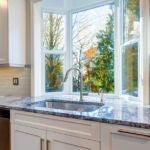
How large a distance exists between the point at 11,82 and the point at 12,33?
2.34 feet

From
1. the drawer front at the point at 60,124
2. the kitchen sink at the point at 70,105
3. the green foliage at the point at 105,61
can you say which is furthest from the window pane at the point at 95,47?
the drawer front at the point at 60,124

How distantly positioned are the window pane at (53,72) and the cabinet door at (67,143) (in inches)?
43.4

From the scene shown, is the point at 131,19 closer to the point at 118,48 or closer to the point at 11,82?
the point at 118,48

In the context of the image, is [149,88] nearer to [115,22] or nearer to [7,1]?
[115,22]

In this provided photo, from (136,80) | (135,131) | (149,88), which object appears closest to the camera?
(135,131)

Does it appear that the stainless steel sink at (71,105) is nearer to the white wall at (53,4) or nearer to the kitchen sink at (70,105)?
the kitchen sink at (70,105)

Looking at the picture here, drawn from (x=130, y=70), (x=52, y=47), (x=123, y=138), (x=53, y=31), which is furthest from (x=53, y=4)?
(x=123, y=138)

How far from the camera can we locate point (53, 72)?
8.04ft

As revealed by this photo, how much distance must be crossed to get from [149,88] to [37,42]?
1510mm

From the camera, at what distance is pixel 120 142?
1092 millimetres

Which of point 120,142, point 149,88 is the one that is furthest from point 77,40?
point 120,142

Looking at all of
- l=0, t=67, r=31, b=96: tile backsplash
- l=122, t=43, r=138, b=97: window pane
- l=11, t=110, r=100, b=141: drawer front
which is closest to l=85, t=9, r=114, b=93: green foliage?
l=122, t=43, r=138, b=97: window pane

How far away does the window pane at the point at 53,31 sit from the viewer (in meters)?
2.43

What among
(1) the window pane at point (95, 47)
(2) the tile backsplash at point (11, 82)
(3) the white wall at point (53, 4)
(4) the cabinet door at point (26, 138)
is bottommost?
(4) the cabinet door at point (26, 138)
